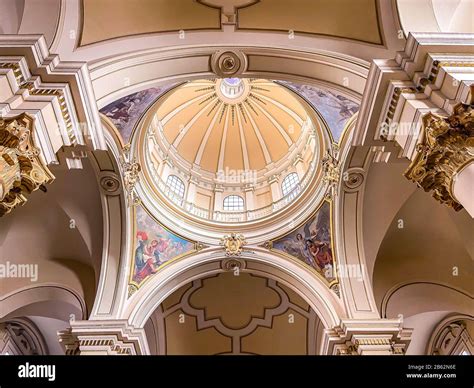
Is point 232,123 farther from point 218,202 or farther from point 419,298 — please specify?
point 419,298

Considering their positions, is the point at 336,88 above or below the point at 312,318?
above

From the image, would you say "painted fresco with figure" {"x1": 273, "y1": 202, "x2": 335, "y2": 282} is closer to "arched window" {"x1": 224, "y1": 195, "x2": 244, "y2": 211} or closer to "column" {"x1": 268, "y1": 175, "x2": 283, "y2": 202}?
"column" {"x1": 268, "y1": 175, "x2": 283, "y2": 202}

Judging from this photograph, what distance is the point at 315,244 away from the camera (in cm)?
1238

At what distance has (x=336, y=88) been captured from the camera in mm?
7598

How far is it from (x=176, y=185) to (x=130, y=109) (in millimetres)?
4878

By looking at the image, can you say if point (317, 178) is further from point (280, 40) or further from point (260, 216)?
point (280, 40)

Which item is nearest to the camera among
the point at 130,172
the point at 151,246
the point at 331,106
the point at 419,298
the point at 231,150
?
the point at 331,106

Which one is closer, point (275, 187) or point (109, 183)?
point (109, 183)

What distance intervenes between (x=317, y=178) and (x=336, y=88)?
5265 millimetres

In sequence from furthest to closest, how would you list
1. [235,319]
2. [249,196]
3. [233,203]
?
[249,196], [233,203], [235,319]

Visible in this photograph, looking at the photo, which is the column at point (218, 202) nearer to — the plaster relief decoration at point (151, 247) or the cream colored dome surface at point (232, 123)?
the cream colored dome surface at point (232, 123)

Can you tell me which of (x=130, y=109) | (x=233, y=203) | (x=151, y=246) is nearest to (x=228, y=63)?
(x=130, y=109)

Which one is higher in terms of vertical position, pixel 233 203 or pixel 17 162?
pixel 233 203
